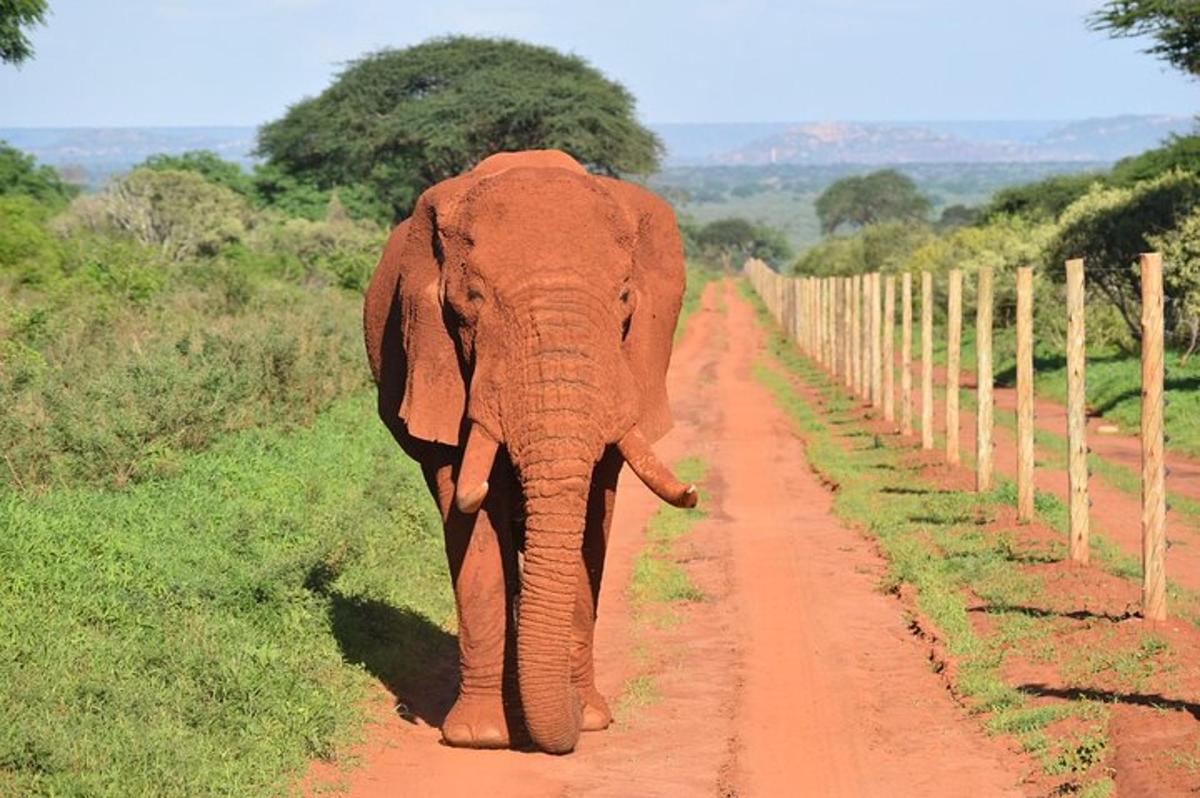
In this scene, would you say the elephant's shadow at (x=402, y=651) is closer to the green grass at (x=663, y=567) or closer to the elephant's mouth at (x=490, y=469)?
the green grass at (x=663, y=567)

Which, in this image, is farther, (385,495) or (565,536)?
(385,495)

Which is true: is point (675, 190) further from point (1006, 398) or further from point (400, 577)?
point (400, 577)

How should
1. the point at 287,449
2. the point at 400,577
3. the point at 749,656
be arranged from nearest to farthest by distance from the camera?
the point at 749,656 → the point at 400,577 → the point at 287,449

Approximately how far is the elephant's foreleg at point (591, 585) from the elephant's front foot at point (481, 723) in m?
0.44

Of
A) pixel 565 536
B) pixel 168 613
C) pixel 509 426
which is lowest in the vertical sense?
pixel 168 613

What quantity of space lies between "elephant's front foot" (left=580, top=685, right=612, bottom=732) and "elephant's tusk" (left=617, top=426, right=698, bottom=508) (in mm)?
1348

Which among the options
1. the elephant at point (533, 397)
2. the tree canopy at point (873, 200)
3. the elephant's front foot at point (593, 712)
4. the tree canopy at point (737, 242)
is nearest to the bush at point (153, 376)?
the elephant at point (533, 397)

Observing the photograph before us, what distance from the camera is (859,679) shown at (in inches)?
366

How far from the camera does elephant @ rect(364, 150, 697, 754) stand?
686cm

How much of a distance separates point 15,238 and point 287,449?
9516 millimetres

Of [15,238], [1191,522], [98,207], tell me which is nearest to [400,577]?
[1191,522]

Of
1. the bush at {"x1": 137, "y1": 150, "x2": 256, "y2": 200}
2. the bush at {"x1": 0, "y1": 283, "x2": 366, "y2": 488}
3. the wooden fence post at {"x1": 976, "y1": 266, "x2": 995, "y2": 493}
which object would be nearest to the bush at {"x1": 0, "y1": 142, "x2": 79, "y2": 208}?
the bush at {"x1": 137, "y1": 150, "x2": 256, "y2": 200}

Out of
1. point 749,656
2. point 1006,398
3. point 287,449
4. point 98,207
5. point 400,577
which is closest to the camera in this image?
point 749,656

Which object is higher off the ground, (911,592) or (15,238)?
(15,238)
